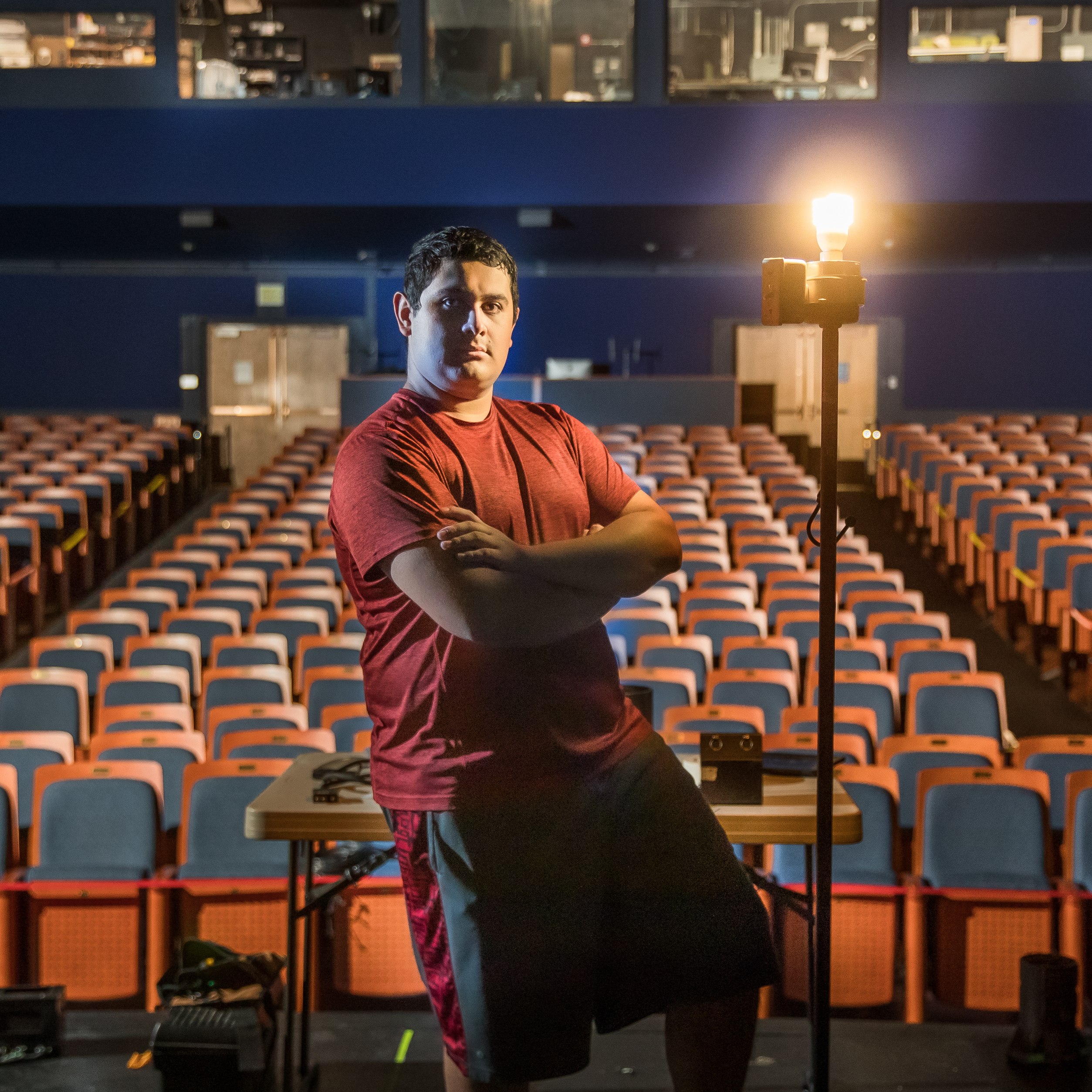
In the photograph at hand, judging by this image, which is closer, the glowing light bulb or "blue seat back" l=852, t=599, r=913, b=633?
the glowing light bulb

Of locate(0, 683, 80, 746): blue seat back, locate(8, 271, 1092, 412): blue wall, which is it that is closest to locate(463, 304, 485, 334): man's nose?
locate(0, 683, 80, 746): blue seat back

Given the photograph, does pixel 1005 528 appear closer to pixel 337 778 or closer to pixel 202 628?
pixel 202 628

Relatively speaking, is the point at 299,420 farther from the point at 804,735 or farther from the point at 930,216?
the point at 804,735

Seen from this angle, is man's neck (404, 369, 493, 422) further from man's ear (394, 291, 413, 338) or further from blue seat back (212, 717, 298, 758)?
blue seat back (212, 717, 298, 758)

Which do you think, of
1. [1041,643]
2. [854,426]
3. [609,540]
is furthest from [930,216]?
[609,540]

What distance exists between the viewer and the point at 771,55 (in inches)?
412

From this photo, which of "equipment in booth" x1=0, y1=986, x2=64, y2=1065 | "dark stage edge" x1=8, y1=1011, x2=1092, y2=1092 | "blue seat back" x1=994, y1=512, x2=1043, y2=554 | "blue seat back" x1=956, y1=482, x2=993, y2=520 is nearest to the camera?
"dark stage edge" x1=8, y1=1011, x2=1092, y2=1092

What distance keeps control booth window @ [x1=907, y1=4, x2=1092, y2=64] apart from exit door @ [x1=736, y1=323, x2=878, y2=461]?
3570mm

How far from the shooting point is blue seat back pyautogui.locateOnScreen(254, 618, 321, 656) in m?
5.89

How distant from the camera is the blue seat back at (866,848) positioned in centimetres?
343

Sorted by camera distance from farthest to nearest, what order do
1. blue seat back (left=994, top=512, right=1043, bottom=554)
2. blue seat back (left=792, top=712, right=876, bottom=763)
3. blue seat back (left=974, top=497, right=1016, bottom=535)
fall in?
blue seat back (left=974, top=497, right=1016, bottom=535) → blue seat back (left=994, top=512, right=1043, bottom=554) → blue seat back (left=792, top=712, right=876, bottom=763)

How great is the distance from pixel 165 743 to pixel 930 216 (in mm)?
9240

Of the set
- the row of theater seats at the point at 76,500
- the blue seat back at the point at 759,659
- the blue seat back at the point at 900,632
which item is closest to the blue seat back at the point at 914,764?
the blue seat back at the point at 759,659

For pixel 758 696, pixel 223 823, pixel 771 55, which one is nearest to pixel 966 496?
pixel 758 696
